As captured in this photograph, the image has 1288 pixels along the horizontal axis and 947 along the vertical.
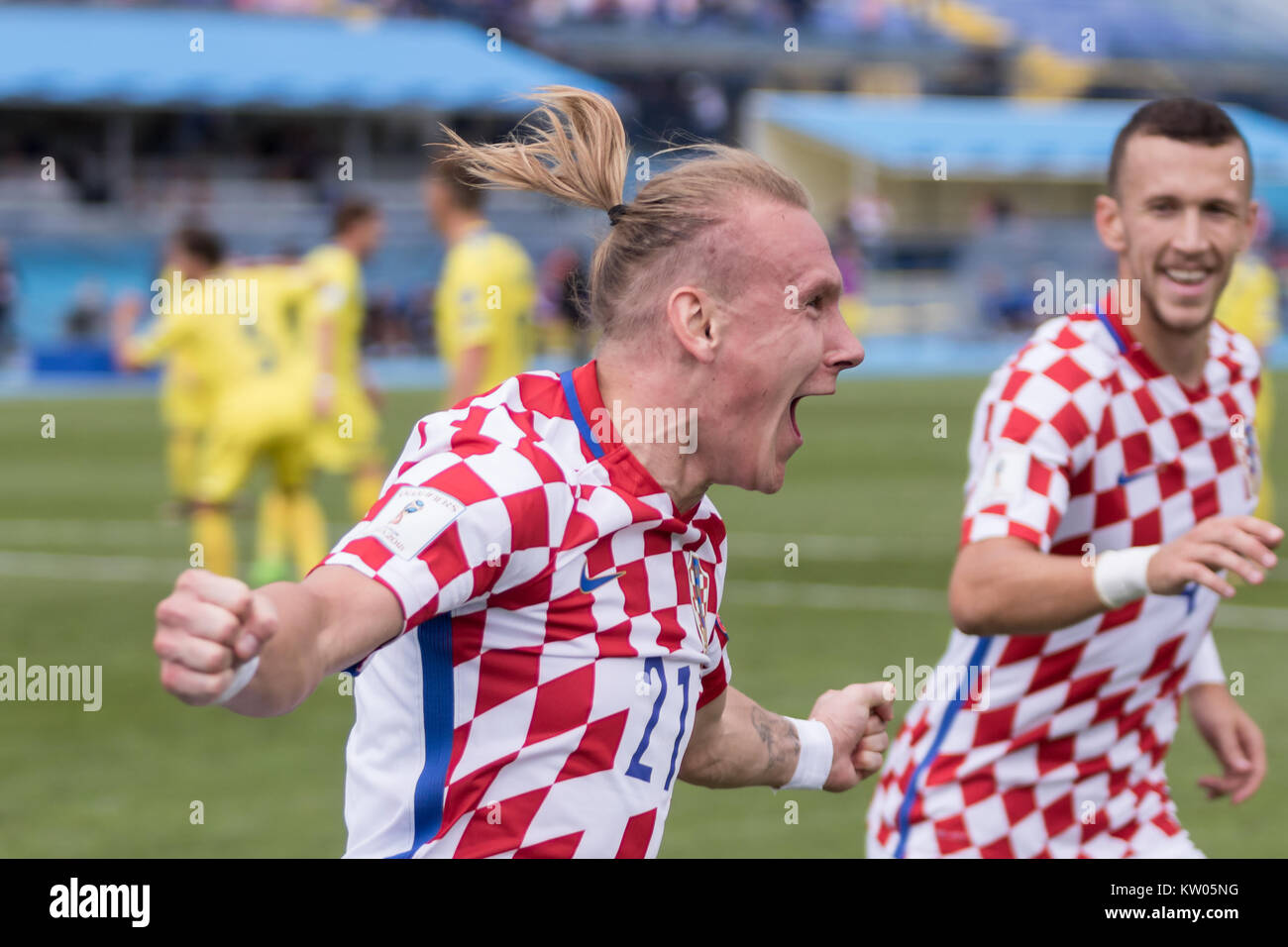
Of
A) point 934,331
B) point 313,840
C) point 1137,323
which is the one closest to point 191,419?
point 313,840

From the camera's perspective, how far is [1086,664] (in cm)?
367

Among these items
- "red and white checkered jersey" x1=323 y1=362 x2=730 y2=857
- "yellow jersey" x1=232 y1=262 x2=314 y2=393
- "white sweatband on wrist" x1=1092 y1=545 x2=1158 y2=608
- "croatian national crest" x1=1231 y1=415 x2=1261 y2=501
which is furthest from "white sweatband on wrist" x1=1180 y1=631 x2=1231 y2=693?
"yellow jersey" x1=232 y1=262 x2=314 y2=393

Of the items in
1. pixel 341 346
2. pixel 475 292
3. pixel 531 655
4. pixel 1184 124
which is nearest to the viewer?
pixel 531 655

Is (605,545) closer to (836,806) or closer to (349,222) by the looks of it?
(836,806)

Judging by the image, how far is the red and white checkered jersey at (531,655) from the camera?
7.41 feet

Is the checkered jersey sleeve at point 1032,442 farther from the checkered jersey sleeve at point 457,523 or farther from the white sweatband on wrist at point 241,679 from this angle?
the white sweatband on wrist at point 241,679

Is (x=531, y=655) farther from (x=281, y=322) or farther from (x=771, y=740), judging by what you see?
(x=281, y=322)

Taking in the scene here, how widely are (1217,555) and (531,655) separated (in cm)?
117

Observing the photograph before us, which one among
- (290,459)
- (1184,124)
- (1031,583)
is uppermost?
(1184,124)

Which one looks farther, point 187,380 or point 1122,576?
point 187,380

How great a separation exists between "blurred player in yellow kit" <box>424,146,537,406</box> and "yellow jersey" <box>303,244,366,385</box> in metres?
0.76

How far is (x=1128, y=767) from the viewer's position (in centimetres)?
374

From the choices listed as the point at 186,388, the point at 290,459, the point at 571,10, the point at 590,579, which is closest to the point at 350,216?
the point at 290,459

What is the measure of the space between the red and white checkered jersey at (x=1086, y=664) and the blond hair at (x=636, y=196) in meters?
1.14
